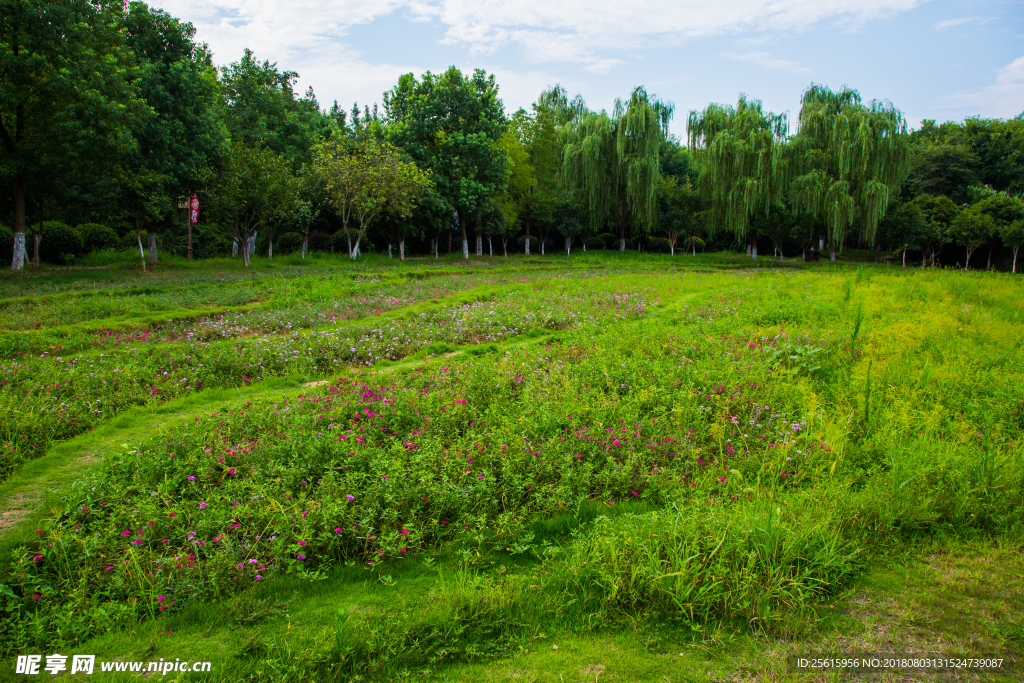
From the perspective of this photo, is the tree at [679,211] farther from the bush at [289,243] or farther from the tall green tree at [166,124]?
the tall green tree at [166,124]

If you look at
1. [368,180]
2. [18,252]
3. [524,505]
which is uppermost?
[368,180]

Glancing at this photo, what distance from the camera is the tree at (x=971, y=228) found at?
117 ft

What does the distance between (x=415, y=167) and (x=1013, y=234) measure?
39.0 metres

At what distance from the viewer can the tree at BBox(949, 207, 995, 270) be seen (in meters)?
35.7

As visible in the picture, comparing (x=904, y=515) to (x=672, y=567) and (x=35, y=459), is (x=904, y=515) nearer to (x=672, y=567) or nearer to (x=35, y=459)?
(x=672, y=567)

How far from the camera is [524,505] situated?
15.2ft

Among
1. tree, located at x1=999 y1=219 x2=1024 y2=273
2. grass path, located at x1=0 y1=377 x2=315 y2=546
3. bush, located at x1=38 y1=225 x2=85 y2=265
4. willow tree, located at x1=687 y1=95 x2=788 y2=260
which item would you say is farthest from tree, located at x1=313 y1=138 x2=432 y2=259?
tree, located at x1=999 y1=219 x2=1024 y2=273

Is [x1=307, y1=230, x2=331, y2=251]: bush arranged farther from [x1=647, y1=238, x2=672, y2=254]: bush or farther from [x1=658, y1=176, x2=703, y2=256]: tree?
[x1=647, y1=238, x2=672, y2=254]: bush

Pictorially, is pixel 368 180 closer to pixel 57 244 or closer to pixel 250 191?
pixel 250 191

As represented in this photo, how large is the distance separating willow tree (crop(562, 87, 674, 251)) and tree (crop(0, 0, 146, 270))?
25112 millimetres

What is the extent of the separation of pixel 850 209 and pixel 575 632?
113 feet

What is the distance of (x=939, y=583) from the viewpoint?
3.49 metres

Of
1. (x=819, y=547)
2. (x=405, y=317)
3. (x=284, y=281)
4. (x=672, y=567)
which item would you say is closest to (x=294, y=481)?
(x=672, y=567)

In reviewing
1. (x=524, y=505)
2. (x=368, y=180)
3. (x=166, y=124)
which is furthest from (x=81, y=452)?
(x=166, y=124)
